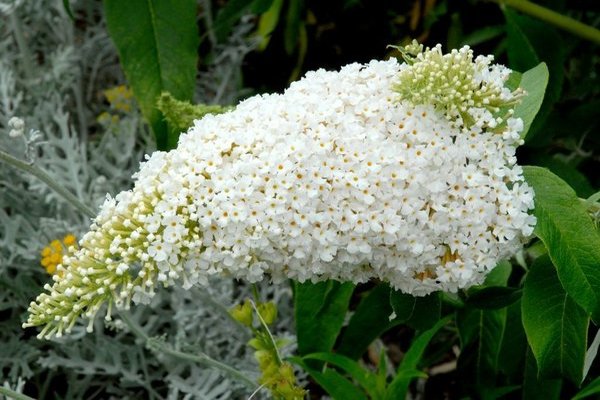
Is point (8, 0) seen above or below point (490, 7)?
above

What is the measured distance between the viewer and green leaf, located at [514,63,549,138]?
4.53 ft

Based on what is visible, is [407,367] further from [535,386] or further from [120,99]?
[120,99]

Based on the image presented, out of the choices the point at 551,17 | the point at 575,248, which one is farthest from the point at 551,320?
the point at 551,17

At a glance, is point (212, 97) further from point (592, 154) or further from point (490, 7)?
point (592, 154)

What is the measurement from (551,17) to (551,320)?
0.87m

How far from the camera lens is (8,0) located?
2367mm

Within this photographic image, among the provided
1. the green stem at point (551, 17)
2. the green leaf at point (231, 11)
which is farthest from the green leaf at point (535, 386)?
the green leaf at point (231, 11)

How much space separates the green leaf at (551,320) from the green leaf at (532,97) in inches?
8.6

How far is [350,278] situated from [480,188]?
238 mm

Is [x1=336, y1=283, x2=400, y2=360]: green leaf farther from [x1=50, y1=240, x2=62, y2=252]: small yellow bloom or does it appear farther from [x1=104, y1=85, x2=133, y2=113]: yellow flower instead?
[x1=104, y1=85, x2=133, y2=113]: yellow flower

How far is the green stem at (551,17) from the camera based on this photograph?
1979 mm

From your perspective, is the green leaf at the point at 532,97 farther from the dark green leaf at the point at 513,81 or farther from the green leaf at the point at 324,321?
the green leaf at the point at 324,321

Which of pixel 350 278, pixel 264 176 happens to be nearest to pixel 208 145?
pixel 264 176

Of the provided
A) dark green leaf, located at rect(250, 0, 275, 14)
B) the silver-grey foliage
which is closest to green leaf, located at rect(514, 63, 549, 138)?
the silver-grey foliage
